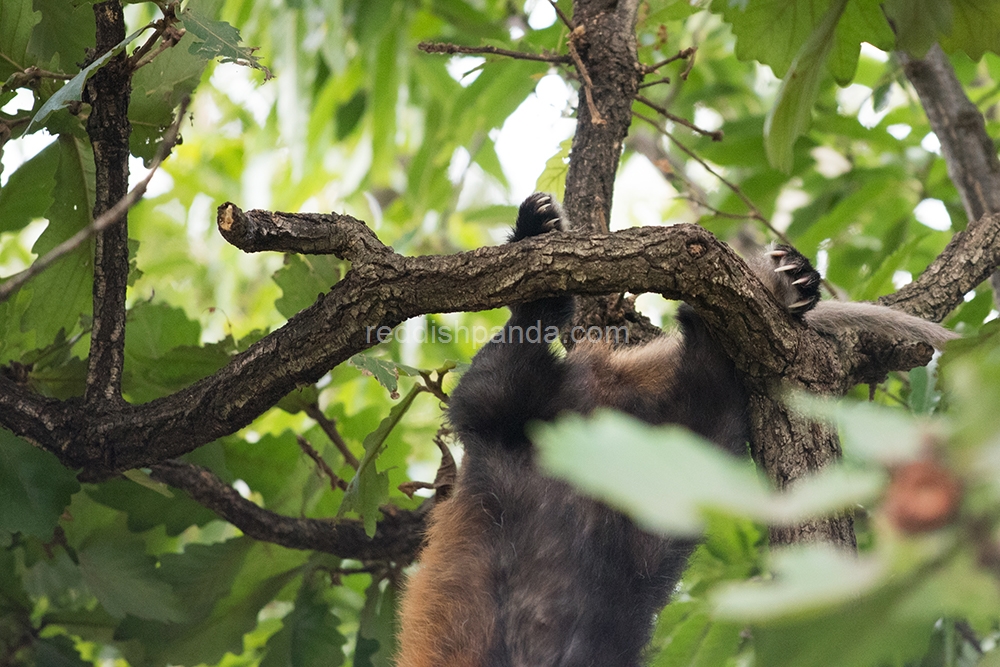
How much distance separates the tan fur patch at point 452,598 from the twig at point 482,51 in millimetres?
1142

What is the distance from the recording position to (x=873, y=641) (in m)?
0.77

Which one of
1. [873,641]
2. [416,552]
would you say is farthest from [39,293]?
[873,641]

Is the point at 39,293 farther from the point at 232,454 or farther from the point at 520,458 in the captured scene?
the point at 520,458

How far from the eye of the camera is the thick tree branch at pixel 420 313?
69.9 inches

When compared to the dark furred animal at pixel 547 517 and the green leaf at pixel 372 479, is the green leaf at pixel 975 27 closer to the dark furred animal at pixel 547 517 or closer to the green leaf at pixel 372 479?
the dark furred animal at pixel 547 517

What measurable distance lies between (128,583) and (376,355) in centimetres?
98

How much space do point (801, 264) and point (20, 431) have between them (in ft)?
6.10

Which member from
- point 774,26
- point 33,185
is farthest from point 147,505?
point 774,26

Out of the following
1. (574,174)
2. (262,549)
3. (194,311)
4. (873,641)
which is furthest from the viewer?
(194,311)

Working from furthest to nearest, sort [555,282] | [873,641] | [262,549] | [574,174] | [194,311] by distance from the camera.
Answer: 1. [194,311]
2. [262,549]
3. [574,174]
4. [555,282]
5. [873,641]

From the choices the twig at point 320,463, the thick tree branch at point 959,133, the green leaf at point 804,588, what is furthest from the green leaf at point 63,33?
the thick tree branch at point 959,133

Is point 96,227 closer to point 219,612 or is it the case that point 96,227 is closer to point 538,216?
point 538,216

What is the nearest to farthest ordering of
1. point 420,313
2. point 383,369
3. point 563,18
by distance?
point 420,313 → point 383,369 → point 563,18

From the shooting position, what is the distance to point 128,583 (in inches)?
104
